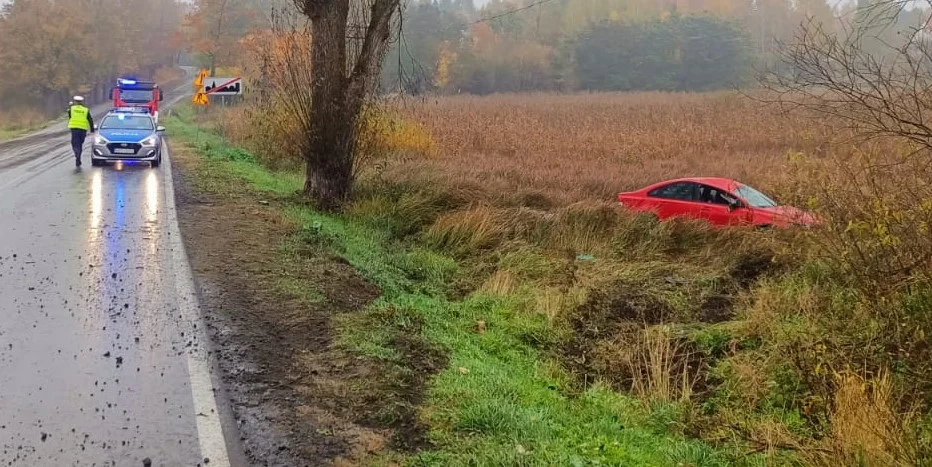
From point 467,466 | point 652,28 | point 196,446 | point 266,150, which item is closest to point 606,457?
point 467,466

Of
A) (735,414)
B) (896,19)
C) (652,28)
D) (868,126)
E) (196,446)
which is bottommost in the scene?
(735,414)

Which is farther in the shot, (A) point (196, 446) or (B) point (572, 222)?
(B) point (572, 222)

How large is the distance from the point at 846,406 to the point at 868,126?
2.23 meters

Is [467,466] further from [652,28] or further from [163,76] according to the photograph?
[163,76]

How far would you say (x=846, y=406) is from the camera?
5180 mm

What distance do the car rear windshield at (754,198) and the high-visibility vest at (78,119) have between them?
15774 millimetres

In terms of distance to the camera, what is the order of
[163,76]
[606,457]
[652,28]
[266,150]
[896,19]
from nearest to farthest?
[606,457]
[896,19]
[266,150]
[652,28]
[163,76]

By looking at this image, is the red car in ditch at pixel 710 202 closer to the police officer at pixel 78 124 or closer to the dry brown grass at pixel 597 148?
the dry brown grass at pixel 597 148

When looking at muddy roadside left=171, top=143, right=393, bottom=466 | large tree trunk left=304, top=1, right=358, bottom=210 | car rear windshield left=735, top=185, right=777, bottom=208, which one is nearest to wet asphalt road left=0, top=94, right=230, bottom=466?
muddy roadside left=171, top=143, right=393, bottom=466

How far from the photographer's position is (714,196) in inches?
536

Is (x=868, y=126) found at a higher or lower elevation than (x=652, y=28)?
lower

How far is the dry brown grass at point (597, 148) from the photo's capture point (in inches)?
648

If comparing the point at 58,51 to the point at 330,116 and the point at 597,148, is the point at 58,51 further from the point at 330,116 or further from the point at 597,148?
the point at 330,116

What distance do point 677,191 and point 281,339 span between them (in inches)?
401
